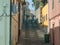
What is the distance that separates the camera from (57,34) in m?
25.5

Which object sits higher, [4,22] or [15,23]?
[4,22]

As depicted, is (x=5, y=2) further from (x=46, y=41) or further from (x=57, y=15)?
(x=46, y=41)

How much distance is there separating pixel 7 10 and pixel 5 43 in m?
1.05

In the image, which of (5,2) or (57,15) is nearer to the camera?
(5,2)

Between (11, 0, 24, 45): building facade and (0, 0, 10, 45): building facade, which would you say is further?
(11, 0, 24, 45): building facade

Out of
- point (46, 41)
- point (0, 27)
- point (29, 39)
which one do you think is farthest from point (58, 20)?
point (0, 27)

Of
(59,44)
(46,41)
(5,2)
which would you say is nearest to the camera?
(5,2)

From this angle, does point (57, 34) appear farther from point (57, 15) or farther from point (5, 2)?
point (5, 2)

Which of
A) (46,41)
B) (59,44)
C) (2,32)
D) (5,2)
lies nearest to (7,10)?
(5,2)

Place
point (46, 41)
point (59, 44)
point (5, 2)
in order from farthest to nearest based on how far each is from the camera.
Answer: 1. point (46, 41)
2. point (59, 44)
3. point (5, 2)

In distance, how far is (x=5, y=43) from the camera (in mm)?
7562

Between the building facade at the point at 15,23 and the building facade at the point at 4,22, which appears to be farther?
the building facade at the point at 15,23

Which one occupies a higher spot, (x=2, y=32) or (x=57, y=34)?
(x=2, y=32)

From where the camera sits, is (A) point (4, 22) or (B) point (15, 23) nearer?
(A) point (4, 22)
